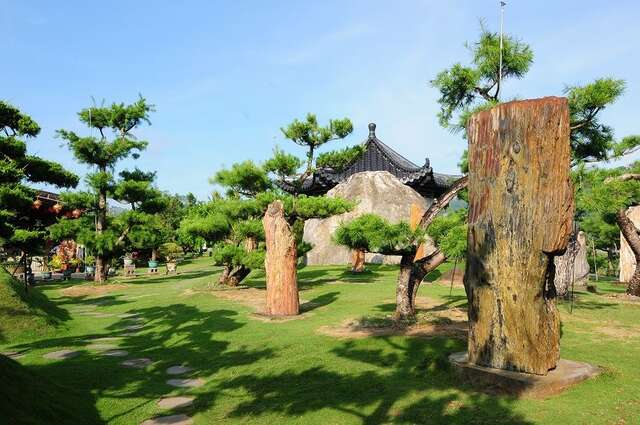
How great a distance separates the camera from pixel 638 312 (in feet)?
34.0

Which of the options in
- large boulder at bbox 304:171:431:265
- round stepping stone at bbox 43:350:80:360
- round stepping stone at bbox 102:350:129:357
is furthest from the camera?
large boulder at bbox 304:171:431:265

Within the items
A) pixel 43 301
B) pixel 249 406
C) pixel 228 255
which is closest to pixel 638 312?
pixel 249 406

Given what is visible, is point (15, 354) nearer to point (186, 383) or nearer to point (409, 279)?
point (186, 383)

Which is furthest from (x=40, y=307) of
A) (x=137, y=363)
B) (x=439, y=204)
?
(x=439, y=204)

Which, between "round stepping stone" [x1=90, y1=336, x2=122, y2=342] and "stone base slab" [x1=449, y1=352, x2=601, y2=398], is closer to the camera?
"stone base slab" [x1=449, y1=352, x2=601, y2=398]

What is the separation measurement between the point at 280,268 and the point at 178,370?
4.24 meters

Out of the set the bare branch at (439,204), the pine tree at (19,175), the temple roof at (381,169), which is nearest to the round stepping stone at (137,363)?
the bare branch at (439,204)

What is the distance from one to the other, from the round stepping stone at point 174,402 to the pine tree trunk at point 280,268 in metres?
5.01

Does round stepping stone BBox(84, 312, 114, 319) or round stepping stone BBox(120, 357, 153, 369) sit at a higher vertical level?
round stepping stone BBox(84, 312, 114, 319)

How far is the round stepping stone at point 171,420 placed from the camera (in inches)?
182

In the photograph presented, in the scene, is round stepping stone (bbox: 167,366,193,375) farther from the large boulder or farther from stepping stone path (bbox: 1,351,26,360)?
the large boulder

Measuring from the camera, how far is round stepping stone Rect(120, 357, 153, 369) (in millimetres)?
6760

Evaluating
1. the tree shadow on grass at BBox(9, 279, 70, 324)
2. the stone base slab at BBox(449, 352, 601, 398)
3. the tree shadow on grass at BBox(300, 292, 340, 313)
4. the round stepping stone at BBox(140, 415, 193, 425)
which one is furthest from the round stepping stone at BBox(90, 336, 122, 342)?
the stone base slab at BBox(449, 352, 601, 398)

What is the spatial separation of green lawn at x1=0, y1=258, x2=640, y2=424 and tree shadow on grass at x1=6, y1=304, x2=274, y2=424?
21 mm
